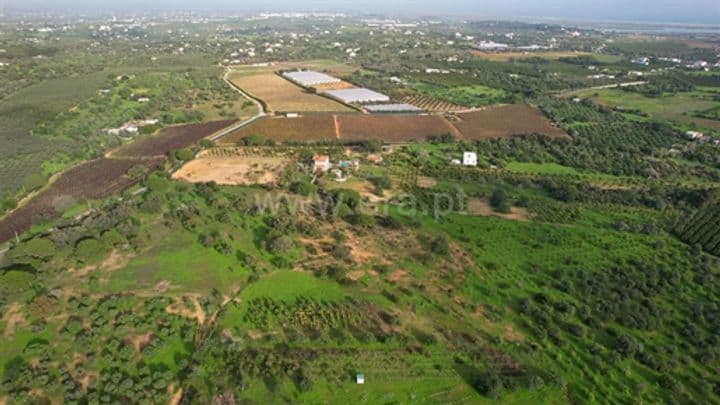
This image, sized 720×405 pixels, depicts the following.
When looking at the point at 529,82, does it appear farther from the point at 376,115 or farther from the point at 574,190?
the point at 574,190

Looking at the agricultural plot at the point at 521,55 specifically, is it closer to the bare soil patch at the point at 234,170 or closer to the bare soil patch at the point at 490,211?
the bare soil patch at the point at 234,170

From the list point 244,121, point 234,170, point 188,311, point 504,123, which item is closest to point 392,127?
point 504,123

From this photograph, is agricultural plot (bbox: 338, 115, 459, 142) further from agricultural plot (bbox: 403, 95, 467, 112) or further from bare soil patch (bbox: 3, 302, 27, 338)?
bare soil patch (bbox: 3, 302, 27, 338)

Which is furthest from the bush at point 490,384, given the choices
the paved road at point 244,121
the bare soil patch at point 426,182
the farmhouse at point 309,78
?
the farmhouse at point 309,78

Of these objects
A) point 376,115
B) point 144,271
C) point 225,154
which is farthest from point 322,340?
point 376,115

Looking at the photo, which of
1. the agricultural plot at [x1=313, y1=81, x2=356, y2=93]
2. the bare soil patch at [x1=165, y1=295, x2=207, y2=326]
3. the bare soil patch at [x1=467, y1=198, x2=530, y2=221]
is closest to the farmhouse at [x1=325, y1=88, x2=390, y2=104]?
the agricultural plot at [x1=313, y1=81, x2=356, y2=93]

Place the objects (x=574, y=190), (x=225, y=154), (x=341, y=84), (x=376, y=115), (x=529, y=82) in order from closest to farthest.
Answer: (x=574, y=190) → (x=225, y=154) → (x=376, y=115) → (x=341, y=84) → (x=529, y=82)
